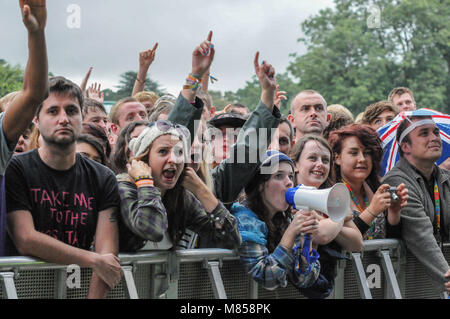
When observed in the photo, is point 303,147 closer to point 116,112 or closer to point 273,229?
point 273,229

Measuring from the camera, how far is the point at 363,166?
5.34m

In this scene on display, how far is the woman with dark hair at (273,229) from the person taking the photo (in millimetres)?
4043

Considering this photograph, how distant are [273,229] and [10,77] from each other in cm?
3415

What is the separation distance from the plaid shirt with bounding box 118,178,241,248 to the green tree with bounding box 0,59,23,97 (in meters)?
31.3

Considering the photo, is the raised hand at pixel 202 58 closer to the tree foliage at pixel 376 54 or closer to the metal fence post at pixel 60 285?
the metal fence post at pixel 60 285

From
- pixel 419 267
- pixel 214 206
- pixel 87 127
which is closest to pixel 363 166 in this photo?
pixel 419 267

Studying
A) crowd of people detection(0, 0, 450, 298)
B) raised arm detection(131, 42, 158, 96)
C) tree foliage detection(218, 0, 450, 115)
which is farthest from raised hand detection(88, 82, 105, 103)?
tree foliage detection(218, 0, 450, 115)

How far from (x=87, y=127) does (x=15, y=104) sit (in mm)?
1838

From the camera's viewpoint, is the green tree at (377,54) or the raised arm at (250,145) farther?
the green tree at (377,54)

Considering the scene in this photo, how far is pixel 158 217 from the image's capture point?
3682 mm

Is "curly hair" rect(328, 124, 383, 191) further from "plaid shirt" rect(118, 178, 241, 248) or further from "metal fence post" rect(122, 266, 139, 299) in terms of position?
"metal fence post" rect(122, 266, 139, 299)

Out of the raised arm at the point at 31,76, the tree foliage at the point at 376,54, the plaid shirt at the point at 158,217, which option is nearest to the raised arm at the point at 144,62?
the plaid shirt at the point at 158,217

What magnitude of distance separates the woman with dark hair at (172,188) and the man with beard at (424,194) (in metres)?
1.63

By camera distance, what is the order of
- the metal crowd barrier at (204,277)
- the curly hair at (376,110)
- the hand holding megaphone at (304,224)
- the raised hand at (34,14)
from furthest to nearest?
the curly hair at (376,110)
the hand holding megaphone at (304,224)
the metal crowd barrier at (204,277)
the raised hand at (34,14)
